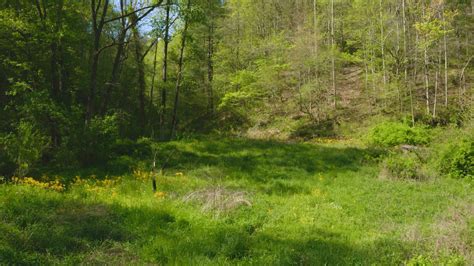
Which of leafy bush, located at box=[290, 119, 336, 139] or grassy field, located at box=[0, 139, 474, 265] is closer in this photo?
grassy field, located at box=[0, 139, 474, 265]

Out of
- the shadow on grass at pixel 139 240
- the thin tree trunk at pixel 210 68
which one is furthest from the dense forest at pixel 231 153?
the thin tree trunk at pixel 210 68

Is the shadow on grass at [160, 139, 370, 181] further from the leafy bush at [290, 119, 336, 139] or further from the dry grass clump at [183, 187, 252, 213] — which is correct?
the leafy bush at [290, 119, 336, 139]

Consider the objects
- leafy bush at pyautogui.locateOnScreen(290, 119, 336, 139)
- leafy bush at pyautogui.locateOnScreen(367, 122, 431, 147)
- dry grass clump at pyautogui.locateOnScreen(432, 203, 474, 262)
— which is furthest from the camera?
leafy bush at pyautogui.locateOnScreen(290, 119, 336, 139)

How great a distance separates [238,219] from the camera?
772cm

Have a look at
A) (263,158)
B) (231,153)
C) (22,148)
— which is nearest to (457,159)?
(263,158)

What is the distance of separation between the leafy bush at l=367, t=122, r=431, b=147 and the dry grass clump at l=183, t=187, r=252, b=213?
13.6 m

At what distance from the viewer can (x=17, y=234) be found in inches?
226

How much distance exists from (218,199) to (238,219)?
3.20ft

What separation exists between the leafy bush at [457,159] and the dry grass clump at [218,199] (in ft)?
25.4

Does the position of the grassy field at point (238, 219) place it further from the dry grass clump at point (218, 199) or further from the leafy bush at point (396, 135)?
the leafy bush at point (396, 135)

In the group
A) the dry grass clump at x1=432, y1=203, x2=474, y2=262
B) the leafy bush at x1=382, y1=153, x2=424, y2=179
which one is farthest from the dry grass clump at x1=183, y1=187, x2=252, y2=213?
the leafy bush at x1=382, y1=153, x2=424, y2=179

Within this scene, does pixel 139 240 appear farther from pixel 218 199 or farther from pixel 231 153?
pixel 231 153

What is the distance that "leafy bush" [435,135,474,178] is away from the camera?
12.4 metres

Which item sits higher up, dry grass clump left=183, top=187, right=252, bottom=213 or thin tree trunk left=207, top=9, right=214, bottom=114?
thin tree trunk left=207, top=9, right=214, bottom=114
